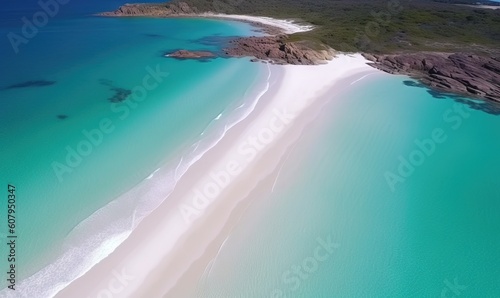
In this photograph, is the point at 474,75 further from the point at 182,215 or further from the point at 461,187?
the point at 182,215

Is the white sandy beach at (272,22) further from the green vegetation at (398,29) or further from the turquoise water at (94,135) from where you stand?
the turquoise water at (94,135)

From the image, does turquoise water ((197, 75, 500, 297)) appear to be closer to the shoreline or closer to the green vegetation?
the shoreline

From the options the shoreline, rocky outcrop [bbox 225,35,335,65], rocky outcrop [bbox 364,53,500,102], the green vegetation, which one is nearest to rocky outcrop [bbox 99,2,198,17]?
the green vegetation

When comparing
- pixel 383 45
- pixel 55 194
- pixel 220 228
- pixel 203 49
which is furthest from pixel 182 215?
A: pixel 383 45

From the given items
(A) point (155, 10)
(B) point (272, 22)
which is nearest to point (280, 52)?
(B) point (272, 22)

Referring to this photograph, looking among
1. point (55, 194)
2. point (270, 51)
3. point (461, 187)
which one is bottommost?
point (461, 187)

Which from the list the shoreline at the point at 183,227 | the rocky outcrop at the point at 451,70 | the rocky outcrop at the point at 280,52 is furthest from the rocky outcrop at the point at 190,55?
the rocky outcrop at the point at 451,70
